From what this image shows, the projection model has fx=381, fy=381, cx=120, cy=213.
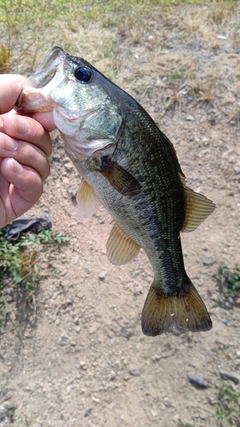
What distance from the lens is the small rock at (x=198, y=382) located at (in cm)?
276

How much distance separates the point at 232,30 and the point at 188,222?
3.90 m

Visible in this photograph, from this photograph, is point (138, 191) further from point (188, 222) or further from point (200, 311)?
point (200, 311)

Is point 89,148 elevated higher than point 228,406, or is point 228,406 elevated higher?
point 89,148

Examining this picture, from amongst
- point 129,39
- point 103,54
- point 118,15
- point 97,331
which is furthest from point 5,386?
point 118,15

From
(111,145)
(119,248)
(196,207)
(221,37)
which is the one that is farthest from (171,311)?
(221,37)

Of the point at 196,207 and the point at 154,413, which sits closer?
the point at 196,207

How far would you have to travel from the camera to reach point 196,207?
1796mm

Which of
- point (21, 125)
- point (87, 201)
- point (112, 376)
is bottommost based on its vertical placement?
point (112, 376)

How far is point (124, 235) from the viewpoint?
1854 millimetres

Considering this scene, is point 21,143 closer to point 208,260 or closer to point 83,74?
point 83,74

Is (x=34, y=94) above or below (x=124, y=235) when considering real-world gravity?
above

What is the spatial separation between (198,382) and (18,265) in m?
1.64

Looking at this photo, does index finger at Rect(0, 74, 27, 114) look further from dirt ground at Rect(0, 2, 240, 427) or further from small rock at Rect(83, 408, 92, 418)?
small rock at Rect(83, 408, 92, 418)

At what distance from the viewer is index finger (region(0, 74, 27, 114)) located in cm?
167
